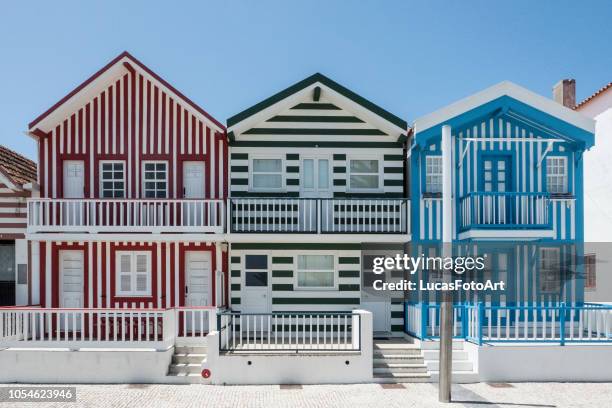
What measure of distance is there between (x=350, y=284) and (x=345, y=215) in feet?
6.93

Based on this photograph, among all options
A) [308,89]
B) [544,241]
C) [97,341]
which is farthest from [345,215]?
[97,341]

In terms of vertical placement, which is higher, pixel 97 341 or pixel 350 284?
pixel 350 284

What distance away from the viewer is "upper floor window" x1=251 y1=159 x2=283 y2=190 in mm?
16219

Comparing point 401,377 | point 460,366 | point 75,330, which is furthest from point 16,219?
point 460,366

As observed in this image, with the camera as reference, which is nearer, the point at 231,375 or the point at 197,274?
the point at 231,375

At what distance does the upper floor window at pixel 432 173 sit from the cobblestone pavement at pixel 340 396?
585 centimetres

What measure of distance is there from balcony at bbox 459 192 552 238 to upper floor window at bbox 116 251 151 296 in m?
9.32

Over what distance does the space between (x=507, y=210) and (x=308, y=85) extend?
6.87m

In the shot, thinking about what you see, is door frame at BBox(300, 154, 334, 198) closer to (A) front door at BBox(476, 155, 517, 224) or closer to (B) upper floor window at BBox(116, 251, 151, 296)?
(A) front door at BBox(476, 155, 517, 224)

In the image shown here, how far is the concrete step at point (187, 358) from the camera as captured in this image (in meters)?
13.6

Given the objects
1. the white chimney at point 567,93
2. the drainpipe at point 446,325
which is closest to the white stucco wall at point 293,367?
the drainpipe at point 446,325

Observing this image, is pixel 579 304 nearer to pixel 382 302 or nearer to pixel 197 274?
pixel 382 302

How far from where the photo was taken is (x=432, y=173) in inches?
637

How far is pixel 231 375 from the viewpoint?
12.8m
